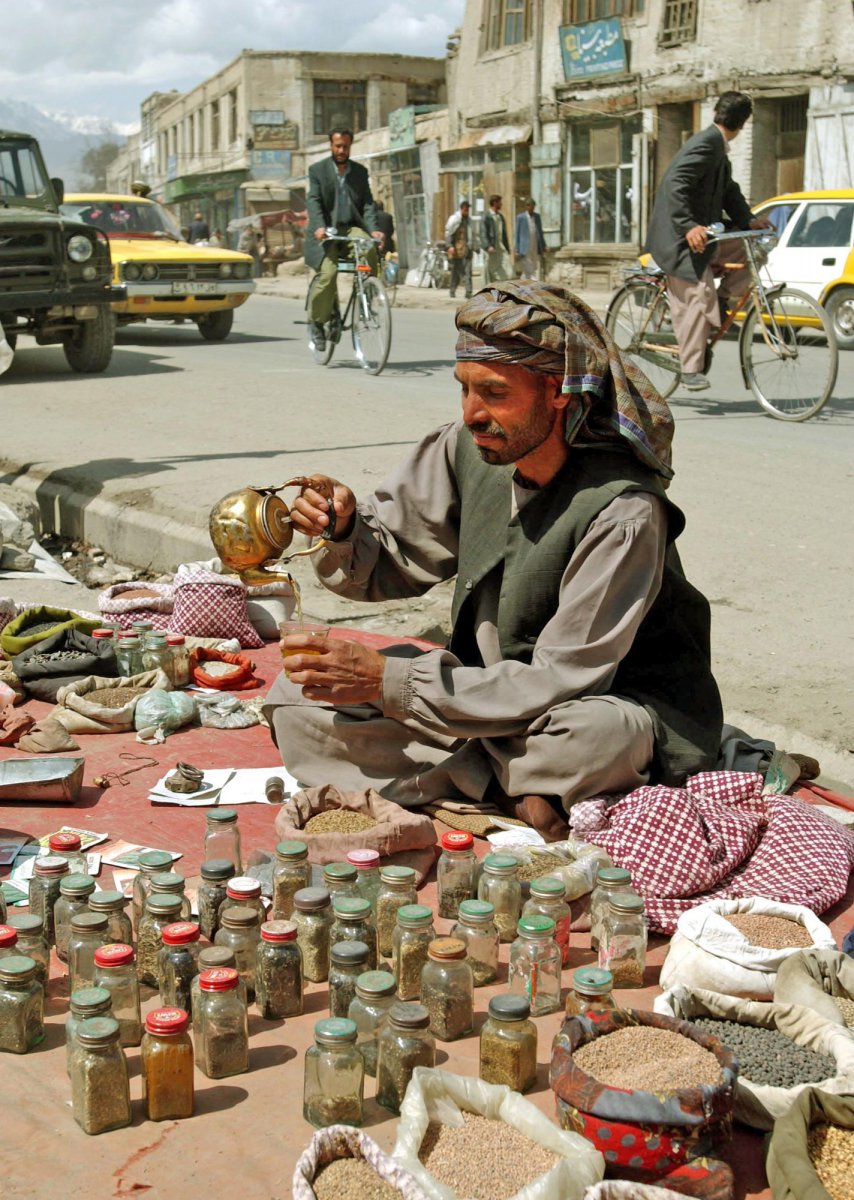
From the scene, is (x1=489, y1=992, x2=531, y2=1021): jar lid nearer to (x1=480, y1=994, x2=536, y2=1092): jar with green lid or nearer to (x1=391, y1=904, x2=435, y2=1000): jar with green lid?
(x1=480, y1=994, x2=536, y2=1092): jar with green lid

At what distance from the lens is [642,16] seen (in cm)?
2425

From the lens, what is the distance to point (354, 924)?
266cm

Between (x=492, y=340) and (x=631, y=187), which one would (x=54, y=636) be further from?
(x=631, y=187)

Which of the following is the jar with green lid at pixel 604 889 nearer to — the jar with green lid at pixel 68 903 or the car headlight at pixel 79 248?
Answer: the jar with green lid at pixel 68 903

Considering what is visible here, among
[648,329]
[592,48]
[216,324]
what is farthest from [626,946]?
[592,48]

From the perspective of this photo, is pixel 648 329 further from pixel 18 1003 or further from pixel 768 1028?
pixel 18 1003

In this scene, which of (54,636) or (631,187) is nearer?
(54,636)

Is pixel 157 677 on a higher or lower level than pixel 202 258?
lower

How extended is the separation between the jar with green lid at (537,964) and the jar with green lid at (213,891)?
631 mm

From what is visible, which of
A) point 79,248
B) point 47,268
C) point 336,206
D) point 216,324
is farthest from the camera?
point 216,324

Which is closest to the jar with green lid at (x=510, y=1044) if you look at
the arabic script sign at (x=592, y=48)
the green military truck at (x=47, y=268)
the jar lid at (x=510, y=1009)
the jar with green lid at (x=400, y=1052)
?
the jar lid at (x=510, y=1009)

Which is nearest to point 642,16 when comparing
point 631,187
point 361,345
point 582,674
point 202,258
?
point 631,187

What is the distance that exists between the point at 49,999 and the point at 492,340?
1.66 m

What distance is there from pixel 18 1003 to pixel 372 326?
32.3 feet
